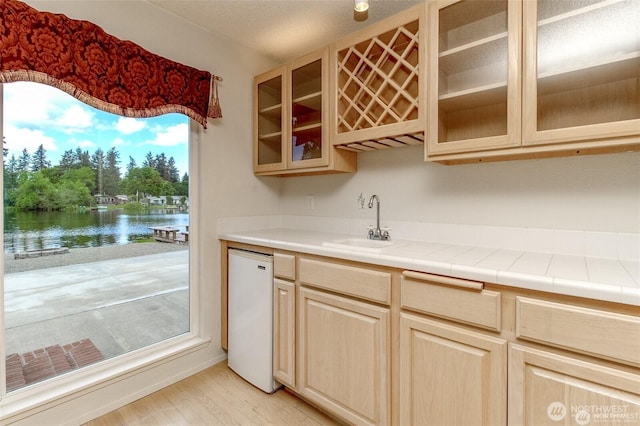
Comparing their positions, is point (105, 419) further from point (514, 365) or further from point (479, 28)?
point (479, 28)

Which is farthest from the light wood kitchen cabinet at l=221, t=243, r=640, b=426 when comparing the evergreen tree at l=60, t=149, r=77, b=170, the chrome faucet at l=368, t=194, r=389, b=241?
the evergreen tree at l=60, t=149, r=77, b=170

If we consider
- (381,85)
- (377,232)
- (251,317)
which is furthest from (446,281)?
(251,317)

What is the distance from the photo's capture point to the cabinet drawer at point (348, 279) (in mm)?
1361

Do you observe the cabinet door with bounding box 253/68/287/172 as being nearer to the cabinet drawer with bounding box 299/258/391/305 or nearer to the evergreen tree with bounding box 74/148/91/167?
the cabinet drawer with bounding box 299/258/391/305

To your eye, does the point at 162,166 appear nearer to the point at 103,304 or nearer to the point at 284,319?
the point at 103,304

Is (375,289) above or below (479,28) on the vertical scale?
below

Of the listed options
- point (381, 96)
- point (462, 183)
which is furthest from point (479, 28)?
point (462, 183)

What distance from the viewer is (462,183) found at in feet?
5.73

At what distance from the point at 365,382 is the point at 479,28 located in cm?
174

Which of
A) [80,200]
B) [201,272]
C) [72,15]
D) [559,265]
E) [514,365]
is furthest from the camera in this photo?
[201,272]

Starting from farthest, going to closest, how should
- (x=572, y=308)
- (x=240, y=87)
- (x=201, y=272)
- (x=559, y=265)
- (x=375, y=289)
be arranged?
(x=240, y=87)
(x=201, y=272)
(x=375, y=289)
(x=559, y=265)
(x=572, y=308)

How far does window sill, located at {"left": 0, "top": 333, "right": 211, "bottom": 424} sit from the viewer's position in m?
1.44

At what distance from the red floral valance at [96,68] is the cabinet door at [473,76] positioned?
1.42 metres

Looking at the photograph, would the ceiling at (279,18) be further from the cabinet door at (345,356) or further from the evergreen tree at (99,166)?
the cabinet door at (345,356)
